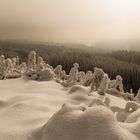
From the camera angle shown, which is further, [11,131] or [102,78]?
[102,78]

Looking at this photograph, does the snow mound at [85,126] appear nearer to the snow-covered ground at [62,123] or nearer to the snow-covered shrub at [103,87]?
the snow-covered ground at [62,123]

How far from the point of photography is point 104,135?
723cm

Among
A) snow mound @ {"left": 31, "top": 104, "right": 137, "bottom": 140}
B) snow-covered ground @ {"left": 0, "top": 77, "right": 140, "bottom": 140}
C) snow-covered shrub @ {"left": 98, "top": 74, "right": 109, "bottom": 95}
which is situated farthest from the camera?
snow-covered shrub @ {"left": 98, "top": 74, "right": 109, "bottom": 95}

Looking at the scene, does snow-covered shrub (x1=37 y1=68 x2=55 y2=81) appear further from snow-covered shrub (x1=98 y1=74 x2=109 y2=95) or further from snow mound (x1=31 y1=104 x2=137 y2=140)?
snow mound (x1=31 y1=104 x2=137 y2=140)

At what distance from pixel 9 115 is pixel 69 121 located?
448 centimetres

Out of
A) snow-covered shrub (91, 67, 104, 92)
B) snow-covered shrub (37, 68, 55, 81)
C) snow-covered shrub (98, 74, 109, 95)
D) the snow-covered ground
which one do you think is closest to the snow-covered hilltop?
the snow-covered ground

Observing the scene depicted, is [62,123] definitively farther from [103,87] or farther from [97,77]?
[97,77]

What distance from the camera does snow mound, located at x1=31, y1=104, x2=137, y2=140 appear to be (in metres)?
7.29

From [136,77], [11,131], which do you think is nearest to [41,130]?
[11,131]

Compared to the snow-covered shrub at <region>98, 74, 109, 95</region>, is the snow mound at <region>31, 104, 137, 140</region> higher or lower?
higher

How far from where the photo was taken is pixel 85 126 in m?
7.70

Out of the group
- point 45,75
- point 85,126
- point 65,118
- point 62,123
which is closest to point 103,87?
point 45,75

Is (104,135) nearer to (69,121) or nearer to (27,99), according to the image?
(69,121)

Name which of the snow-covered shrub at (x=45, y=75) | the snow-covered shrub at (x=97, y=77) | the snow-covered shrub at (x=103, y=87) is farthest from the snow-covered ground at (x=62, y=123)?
the snow-covered shrub at (x=45, y=75)
